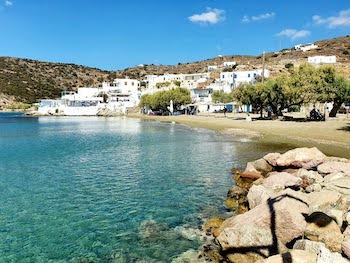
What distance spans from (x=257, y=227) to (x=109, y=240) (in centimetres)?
625

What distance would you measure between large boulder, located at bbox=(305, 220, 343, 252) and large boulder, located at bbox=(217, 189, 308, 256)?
301mm

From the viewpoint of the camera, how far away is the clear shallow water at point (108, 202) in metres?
16.0

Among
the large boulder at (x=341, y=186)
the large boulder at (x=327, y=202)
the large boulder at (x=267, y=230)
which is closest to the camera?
the large boulder at (x=267, y=230)

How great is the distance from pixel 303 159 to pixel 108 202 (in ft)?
40.9

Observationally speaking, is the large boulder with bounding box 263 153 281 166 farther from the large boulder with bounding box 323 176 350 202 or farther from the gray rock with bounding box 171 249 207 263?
the gray rock with bounding box 171 249 207 263

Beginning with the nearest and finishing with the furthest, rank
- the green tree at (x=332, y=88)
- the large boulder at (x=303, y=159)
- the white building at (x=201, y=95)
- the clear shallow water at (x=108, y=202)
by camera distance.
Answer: the clear shallow water at (x=108, y=202) → the large boulder at (x=303, y=159) → the green tree at (x=332, y=88) → the white building at (x=201, y=95)

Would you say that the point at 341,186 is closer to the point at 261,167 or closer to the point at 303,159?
the point at 303,159

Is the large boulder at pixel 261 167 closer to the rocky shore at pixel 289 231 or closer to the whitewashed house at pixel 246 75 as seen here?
the rocky shore at pixel 289 231

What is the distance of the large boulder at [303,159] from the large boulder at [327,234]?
12.7m

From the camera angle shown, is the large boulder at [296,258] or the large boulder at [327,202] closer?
the large boulder at [296,258]

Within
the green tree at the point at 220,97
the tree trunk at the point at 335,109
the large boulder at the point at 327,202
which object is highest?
the green tree at the point at 220,97

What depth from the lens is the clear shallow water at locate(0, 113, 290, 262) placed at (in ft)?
52.5

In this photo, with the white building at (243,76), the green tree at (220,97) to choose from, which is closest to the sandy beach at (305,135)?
the green tree at (220,97)

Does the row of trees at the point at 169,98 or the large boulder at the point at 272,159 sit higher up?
the row of trees at the point at 169,98
